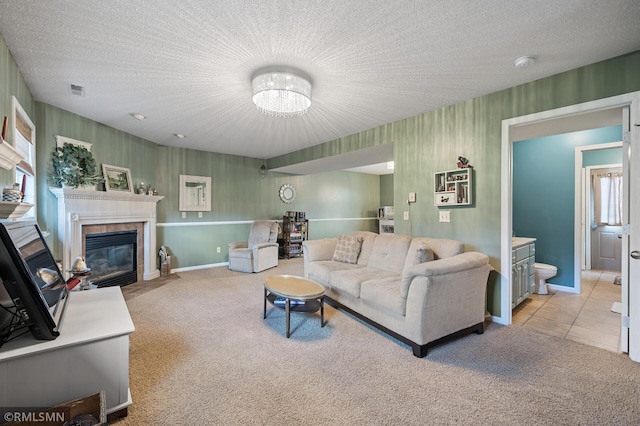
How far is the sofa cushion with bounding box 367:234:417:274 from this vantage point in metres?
3.31

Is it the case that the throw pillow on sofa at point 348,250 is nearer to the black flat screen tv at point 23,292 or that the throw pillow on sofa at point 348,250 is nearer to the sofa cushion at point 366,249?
the sofa cushion at point 366,249

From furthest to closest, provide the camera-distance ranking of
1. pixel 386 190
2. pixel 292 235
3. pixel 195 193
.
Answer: pixel 386 190, pixel 292 235, pixel 195 193

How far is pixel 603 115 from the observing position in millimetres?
2500

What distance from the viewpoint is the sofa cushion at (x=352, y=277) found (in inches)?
117

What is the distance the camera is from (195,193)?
567 centimetres

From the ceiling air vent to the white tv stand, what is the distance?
2.26 m

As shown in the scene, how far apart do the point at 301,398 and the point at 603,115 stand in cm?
342

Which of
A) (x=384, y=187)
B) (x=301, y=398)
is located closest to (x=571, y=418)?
(x=301, y=398)

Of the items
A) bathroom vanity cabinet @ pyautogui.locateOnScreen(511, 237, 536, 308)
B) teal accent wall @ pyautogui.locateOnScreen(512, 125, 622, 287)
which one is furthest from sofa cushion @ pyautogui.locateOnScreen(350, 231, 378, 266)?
teal accent wall @ pyautogui.locateOnScreen(512, 125, 622, 287)

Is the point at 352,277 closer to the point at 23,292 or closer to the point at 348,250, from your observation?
the point at 348,250

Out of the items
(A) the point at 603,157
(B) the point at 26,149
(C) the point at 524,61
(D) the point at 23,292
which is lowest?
(D) the point at 23,292

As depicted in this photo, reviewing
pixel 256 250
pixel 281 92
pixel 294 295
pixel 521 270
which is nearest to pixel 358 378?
pixel 294 295

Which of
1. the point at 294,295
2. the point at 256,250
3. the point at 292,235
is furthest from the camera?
the point at 292,235

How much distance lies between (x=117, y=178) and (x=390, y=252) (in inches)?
165
